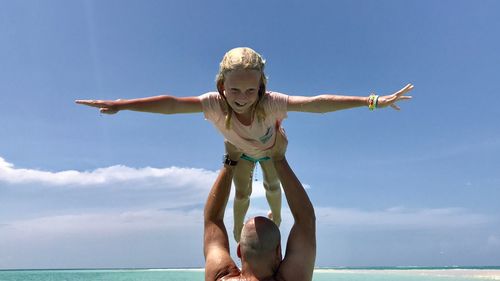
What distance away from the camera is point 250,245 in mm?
3385

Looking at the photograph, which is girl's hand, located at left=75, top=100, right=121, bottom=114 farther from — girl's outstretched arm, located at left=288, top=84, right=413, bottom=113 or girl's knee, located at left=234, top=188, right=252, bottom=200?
girl's knee, located at left=234, top=188, right=252, bottom=200

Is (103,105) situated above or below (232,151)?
above

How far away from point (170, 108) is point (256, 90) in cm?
101

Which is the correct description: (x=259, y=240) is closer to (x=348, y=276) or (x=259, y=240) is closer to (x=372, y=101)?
(x=372, y=101)

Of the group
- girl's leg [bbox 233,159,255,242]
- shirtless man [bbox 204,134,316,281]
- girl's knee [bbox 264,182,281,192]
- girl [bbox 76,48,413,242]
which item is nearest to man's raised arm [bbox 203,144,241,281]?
shirtless man [bbox 204,134,316,281]

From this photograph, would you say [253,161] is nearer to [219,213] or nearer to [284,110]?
[284,110]

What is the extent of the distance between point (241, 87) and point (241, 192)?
2331mm

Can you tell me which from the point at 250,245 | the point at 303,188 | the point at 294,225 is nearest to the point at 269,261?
the point at 250,245

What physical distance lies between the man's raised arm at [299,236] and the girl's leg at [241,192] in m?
2.01

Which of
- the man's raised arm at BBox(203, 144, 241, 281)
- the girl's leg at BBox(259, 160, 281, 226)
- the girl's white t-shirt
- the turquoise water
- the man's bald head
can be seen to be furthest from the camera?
the turquoise water

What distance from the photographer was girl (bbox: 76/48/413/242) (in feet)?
15.1

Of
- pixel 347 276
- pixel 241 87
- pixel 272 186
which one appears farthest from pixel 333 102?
pixel 347 276

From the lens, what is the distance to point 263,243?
3.35 meters

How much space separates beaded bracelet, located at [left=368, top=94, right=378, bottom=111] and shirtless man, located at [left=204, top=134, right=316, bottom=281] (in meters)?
1.10
